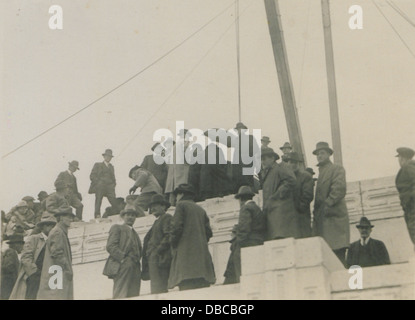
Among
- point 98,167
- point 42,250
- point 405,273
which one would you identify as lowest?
point 405,273

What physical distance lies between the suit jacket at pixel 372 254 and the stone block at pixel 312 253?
1.59m

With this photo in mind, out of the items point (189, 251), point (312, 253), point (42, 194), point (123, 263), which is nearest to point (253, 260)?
point (312, 253)

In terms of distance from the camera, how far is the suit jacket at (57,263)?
36.3 ft

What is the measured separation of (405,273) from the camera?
29.3 feet

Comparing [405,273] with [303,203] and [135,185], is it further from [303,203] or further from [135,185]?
[135,185]

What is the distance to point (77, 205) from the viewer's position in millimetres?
15734

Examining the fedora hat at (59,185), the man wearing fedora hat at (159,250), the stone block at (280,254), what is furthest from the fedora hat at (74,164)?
the stone block at (280,254)

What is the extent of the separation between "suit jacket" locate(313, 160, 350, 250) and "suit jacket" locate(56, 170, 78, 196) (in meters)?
6.13

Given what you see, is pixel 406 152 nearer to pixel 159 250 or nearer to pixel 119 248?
pixel 159 250

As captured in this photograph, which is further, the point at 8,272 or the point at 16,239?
the point at 16,239

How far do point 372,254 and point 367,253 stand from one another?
2.7 inches

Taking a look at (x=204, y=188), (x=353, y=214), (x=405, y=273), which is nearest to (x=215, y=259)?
(x=204, y=188)
